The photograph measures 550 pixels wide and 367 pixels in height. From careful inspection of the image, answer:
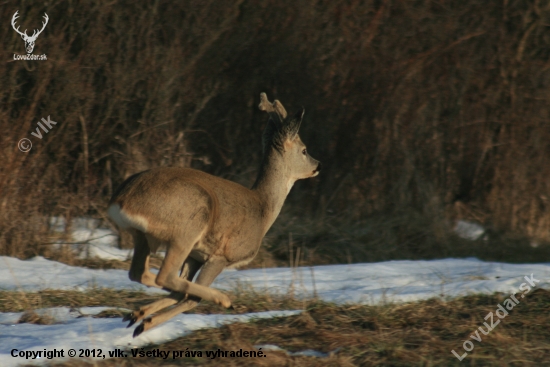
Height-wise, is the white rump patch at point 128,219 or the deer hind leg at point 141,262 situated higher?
the white rump patch at point 128,219

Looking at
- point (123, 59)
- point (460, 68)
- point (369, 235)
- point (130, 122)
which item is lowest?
point (369, 235)

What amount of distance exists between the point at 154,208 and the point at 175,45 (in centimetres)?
575

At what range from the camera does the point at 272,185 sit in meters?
6.27


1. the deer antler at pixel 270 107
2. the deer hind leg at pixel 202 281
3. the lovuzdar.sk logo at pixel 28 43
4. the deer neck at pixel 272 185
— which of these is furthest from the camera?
the lovuzdar.sk logo at pixel 28 43

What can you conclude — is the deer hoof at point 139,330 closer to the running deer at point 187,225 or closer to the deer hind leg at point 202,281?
the running deer at point 187,225

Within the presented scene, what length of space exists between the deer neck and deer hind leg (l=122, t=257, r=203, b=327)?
0.63 metres

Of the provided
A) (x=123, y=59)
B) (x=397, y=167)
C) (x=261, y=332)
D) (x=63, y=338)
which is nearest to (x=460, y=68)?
(x=397, y=167)

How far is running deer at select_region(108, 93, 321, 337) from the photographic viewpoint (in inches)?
202

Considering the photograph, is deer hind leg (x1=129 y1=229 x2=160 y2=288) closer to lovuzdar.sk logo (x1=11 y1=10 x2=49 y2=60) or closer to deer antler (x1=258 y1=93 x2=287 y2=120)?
deer antler (x1=258 y1=93 x2=287 y2=120)

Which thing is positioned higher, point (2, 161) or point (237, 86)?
point (237, 86)

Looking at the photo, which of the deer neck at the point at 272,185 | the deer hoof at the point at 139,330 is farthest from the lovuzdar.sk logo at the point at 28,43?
the deer hoof at the point at 139,330

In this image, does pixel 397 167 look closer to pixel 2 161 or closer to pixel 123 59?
pixel 123 59

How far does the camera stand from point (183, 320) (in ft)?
18.3

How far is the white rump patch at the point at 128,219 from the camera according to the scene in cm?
510
